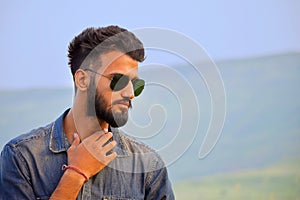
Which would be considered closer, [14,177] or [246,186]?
[14,177]

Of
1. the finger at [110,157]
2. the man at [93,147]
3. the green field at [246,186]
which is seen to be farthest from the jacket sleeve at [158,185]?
the green field at [246,186]

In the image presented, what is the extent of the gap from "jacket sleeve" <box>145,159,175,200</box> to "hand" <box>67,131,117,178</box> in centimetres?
11

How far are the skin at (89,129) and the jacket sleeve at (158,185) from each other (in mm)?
107

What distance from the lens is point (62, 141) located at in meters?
1.15

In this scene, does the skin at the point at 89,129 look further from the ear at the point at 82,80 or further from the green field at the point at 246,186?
the green field at the point at 246,186

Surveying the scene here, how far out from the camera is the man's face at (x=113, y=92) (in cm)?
110

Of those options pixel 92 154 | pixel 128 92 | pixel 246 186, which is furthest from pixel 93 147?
pixel 246 186

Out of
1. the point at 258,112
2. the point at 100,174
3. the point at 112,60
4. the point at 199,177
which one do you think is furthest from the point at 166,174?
the point at 258,112

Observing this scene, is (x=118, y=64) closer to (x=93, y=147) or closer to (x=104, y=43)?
(x=104, y=43)

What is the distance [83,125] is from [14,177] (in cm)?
16

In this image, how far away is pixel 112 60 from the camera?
3.72 ft

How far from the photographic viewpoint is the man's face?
1.10 metres

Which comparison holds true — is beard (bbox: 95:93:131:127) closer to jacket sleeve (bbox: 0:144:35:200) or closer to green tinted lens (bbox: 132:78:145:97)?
green tinted lens (bbox: 132:78:145:97)

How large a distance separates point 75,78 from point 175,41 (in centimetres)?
25
